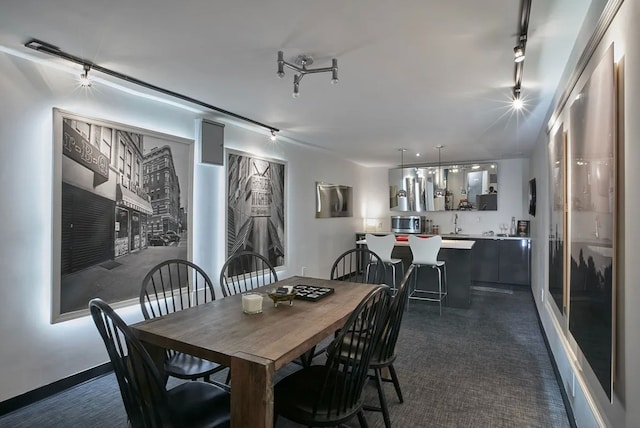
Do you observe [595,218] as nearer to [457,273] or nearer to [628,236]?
[628,236]

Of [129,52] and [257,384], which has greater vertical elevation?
[129,52]

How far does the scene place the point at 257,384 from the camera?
1.33 meters

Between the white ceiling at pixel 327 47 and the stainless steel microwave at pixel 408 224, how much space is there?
3611mm

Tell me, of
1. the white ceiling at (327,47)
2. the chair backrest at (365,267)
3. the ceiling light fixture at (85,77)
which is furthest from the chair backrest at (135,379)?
the ceiling light fixture at (85,77)

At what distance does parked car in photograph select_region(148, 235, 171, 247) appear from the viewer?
3.18m

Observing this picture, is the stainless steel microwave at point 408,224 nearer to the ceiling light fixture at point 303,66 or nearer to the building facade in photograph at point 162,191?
the building facade in photograph at point 162,191

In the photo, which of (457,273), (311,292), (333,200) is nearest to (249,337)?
(311,292)

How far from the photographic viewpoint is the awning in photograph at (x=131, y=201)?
2.93 meters

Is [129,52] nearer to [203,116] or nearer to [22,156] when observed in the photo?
[22,156]

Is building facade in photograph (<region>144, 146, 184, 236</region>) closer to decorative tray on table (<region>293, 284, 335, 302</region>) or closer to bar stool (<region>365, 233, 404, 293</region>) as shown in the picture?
decorative tray on table (<region>293, 284, 335, 302</region>)

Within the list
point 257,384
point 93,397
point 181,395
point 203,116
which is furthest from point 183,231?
point 257,384

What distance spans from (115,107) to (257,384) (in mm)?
2662

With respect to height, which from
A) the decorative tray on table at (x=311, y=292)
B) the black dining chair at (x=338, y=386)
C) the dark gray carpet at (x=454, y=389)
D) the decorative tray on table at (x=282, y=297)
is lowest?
the dark gray carpet at (x=454, y=389)

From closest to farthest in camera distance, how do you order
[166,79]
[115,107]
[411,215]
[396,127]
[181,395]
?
[181,395]
[166,79]
[115,107]
[396,127]
[411,215]
